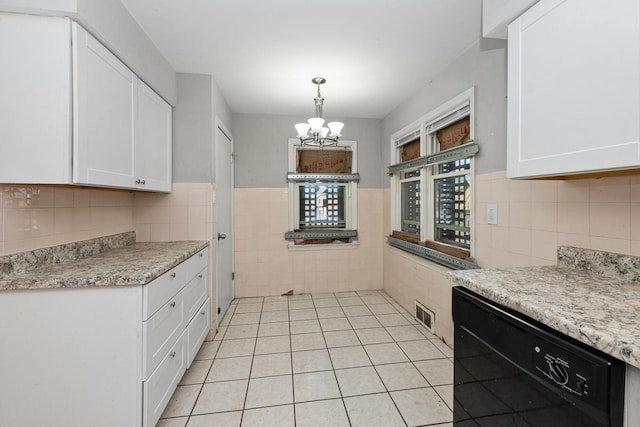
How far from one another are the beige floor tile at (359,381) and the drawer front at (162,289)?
126 centimetres

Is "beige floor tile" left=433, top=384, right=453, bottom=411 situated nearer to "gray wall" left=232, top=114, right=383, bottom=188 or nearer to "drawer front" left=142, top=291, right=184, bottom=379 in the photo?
"drawer front" left=142, top=291, right=184, bottom=379

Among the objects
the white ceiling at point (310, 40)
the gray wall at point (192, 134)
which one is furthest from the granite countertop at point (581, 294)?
the gray wall at point (192, 134)

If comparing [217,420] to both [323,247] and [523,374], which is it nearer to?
[523,374]

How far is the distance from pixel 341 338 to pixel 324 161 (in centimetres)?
226

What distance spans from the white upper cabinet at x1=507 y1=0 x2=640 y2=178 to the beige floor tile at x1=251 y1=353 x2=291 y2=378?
1947 mm

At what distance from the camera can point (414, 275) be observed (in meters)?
2.93

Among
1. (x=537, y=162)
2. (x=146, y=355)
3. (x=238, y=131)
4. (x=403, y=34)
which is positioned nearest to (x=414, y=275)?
(x=537, y=162)

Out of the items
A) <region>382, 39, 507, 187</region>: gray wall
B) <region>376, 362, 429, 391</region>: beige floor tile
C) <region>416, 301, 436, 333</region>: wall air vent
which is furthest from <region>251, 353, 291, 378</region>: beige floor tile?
<region>382, 39, 507, 187</region>: gray wall

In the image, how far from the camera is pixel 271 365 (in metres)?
2.10

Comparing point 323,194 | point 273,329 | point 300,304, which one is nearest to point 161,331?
point 273,329

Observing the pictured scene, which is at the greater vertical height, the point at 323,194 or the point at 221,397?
the point at 323,194

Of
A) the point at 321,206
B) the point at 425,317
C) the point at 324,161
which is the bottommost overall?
the point at 425,317

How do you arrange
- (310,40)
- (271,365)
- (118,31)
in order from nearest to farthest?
(118,31), (310,40), (271,365)

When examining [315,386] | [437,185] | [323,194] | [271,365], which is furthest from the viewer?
[323,194]
